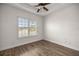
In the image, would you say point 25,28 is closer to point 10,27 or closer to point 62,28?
point 10,27

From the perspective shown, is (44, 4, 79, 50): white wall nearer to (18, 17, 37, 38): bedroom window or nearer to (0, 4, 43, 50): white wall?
(0, 4, 43, 50): white wall

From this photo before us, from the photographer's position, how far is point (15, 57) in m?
1.21

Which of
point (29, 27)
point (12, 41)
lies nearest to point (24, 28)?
point (29, 27)

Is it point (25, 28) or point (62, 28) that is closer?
point (25, 28)

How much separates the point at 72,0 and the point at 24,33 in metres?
1.17

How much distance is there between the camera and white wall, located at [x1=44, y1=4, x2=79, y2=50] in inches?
58.9

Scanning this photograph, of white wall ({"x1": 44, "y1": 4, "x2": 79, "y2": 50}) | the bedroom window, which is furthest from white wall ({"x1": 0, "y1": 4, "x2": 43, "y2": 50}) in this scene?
white wall ({"x1": 44, "y1": 4, "x2": 79, "y2": 50})

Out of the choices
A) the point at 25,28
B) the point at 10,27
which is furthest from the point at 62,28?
the point at 10,27

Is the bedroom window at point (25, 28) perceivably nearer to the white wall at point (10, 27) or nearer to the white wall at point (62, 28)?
the white wall at point (10, 27)

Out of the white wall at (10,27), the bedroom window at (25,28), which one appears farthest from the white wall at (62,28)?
the bedroom window at (25,28)

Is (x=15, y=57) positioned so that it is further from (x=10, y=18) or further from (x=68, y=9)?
(x=68, y=9)

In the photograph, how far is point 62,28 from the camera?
1631 mm

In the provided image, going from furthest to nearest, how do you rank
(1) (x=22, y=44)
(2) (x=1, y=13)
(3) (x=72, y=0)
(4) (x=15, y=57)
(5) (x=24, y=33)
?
(1) (x=22, y=44) → (5) (x=24, y=33) → (2) (x=1, y=13) → (4) (x=15, y=57) → (3) (x=72, y=0)

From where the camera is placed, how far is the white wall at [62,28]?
1497 mm
